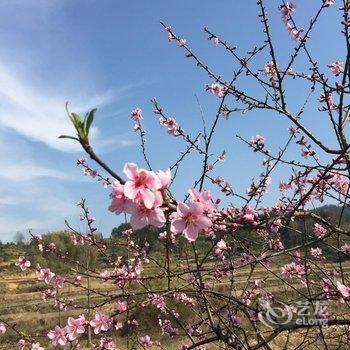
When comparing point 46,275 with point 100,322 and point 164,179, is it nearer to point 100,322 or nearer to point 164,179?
point 100,322

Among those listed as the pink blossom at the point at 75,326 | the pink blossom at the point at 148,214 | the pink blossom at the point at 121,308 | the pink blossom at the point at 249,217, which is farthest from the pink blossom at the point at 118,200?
the pink blossom at the point at 75,326

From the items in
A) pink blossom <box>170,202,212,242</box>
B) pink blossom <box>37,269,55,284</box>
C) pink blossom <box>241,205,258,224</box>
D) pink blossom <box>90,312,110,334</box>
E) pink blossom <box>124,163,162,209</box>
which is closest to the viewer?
pink blossom <box>124,163,162,209</box>

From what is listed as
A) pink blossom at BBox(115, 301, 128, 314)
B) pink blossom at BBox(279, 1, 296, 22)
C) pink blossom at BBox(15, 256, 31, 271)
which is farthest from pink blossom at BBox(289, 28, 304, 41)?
pink blossom at BBox(15, 256, 31, 271)

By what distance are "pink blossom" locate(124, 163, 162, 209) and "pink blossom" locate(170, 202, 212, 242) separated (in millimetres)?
152

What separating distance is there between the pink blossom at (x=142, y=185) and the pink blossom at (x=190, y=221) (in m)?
0.15

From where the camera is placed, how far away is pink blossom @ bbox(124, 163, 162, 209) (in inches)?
58.6

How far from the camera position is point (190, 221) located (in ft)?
5.55

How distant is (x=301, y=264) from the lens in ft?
18.2

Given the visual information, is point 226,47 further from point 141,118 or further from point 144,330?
point 144,330

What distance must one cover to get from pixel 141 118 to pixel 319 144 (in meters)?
3.39

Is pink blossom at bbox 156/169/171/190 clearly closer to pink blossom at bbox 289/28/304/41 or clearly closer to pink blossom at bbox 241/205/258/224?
pink blossom at bbox 241/205/258/224

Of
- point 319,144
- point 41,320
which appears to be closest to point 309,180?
point 319,144

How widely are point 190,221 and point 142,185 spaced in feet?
0.86

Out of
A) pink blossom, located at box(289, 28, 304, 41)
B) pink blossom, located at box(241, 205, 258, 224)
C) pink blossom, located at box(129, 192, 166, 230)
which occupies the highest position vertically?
pink blossom, located at box(289, 28, 304, 41)
